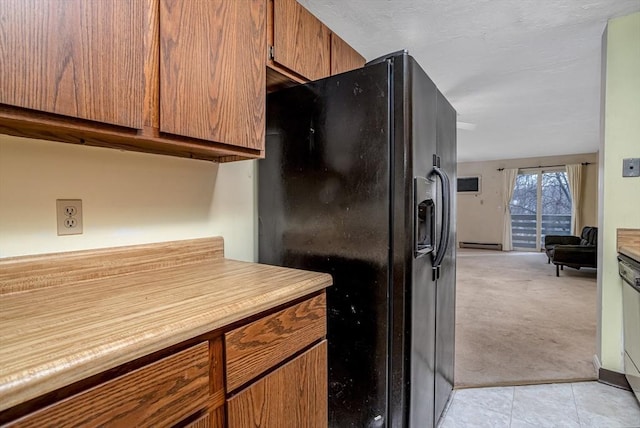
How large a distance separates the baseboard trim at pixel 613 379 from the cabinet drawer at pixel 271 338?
6.99 ft

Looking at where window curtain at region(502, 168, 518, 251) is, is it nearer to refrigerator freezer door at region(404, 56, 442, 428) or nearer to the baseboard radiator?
the baseboard radiator

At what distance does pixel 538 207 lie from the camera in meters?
7.80

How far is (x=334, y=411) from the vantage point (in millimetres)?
1370

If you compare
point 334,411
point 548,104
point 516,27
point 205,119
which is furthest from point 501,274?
point 205,119

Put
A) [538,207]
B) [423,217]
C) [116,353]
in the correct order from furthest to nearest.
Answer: [538,207]
[423,217]
[116,353]

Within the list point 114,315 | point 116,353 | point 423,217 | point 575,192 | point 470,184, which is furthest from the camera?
point 470,184

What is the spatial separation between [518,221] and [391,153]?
826cm

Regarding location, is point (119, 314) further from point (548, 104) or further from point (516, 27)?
point (548, 104)

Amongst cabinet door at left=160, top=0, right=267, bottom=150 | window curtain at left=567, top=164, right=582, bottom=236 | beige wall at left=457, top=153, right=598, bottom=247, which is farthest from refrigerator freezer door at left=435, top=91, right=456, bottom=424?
beige wall at left=457, top=153, right=598, bottom=247

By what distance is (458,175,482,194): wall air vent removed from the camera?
8.51 metres

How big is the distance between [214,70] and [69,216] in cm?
67

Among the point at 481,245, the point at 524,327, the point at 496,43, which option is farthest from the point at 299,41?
the point at 481,245

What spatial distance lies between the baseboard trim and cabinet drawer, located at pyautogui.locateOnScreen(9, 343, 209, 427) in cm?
254

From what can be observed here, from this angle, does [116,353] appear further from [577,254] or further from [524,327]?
[577,254]
